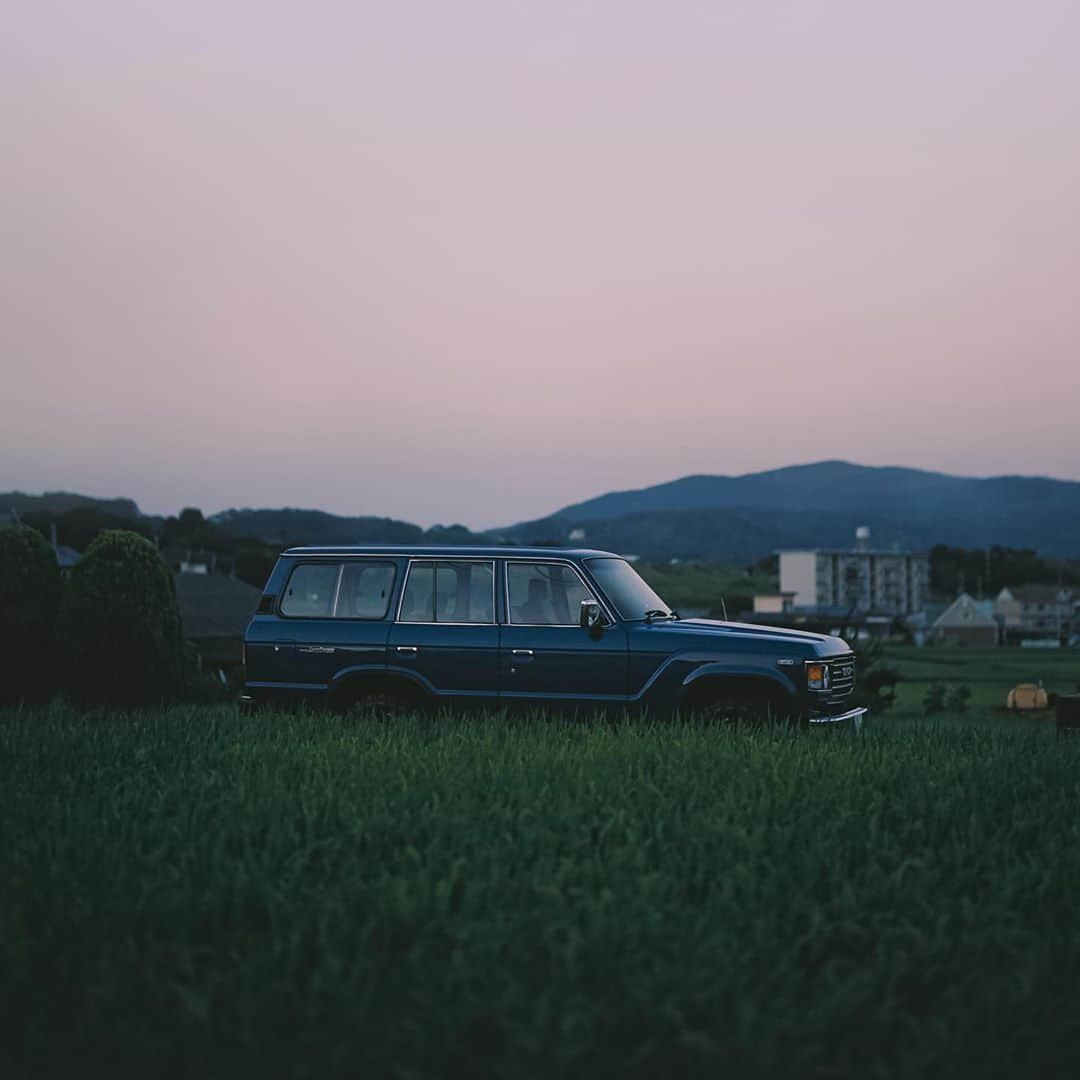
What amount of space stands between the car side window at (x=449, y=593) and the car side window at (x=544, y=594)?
0.70 ft

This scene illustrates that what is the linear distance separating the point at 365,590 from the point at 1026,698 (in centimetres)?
2394

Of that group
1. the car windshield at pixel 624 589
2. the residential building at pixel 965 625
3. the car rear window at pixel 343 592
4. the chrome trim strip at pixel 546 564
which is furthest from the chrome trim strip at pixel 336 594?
the residential building at pixel 965 625

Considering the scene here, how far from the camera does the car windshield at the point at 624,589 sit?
11.8 metres

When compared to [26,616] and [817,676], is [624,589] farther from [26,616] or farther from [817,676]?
[26,616]

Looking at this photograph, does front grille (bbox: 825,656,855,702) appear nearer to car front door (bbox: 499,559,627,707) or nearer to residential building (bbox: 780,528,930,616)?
car front door (bbox: 499,559,627,707)

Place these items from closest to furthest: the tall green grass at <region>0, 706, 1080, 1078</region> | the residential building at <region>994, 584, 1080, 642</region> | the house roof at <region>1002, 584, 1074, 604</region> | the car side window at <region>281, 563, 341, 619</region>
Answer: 1. the tall green grass at <region>0, 706, 1080, 1078</region>
2. the car side window at <region>281, 563, 341, 619</region>
3. the residential building at <region>994, 584, 1080, 642</region>
4. the house roof at <region>1002, 584, 1074, 604</region>

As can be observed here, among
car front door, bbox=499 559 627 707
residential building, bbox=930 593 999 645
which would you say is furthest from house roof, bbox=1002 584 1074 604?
car front door, bbox=499 559 627 707

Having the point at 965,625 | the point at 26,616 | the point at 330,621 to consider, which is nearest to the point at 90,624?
the point at 26,616

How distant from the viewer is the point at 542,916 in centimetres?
591

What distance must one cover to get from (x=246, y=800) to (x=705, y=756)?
3.44 meters

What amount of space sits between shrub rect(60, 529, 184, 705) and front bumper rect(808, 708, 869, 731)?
939 cm

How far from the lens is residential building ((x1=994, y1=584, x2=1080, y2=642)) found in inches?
6358

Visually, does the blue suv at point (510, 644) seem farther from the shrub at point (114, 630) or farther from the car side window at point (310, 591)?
the shrub at point (114, 630)

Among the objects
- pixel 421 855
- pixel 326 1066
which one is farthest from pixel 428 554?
pixel 326 1066
